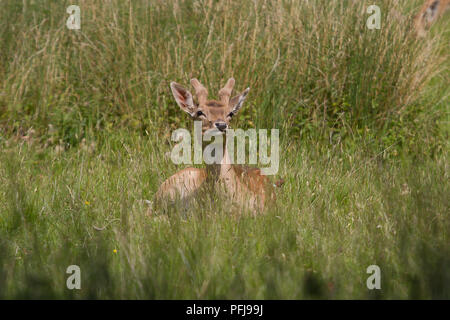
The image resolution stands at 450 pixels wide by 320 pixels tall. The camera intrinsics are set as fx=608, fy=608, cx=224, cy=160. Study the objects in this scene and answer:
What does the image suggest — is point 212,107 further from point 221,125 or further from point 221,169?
point 221,169

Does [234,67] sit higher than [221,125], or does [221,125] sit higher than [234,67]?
Answer: [234,67]

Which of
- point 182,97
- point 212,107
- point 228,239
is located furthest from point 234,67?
point 228,239

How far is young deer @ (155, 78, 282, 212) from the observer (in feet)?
14.9

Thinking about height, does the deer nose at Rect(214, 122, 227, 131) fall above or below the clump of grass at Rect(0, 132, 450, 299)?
above

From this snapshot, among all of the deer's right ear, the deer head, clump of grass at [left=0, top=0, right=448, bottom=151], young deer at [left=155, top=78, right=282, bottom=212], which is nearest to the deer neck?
young deer at [left=155, top=78, right=282, bottom=212]

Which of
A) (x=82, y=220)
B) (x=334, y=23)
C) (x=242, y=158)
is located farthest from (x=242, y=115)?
(x=82, y=220)

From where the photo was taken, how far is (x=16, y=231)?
4.02 m

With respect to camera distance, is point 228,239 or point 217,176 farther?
point 217,176

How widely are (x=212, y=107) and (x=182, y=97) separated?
417 millimetres

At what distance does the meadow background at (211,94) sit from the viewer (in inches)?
169

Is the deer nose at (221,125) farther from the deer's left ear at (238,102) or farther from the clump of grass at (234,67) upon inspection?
the clump of grass at (234,67)

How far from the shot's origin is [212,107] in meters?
4.61

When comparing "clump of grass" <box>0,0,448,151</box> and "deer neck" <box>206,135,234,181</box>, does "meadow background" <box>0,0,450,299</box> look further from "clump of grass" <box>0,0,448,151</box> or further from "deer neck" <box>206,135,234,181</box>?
"deer neck" <box>206,135,234,181</box>

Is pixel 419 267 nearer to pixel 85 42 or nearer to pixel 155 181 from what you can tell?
pixel 155 181
